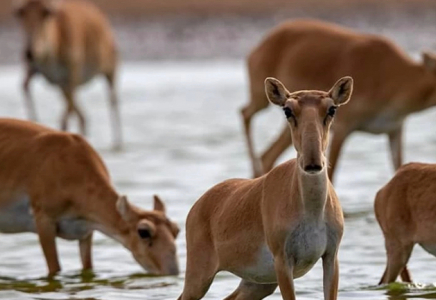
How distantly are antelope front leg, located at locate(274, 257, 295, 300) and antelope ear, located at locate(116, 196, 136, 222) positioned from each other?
11.2 ft

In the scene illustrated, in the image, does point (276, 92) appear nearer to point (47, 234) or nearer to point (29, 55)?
point (47, 234)

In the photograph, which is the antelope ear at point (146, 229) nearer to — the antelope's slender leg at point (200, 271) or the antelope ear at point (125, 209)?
the antelope ear at point (125, 209)

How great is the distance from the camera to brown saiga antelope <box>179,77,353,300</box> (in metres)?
7.50

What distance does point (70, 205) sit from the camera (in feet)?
37.1

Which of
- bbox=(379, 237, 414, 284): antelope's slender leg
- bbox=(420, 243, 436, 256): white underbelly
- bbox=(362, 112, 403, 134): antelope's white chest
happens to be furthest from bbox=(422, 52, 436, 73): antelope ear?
bbox=(420, 243, 436, 256): white underbelly

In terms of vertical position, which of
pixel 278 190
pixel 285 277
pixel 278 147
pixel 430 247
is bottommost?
pixel 278 147

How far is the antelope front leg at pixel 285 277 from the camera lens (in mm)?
7719

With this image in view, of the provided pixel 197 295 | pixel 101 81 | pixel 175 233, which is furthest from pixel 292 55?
pixel 101 81

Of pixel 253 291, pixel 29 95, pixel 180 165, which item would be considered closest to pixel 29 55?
pixel 29 95

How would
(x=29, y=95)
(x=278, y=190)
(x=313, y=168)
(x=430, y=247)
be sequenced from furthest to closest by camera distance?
(x=29, y=95), (x=430, y=247), (x=278, y=190), (x=313, y=168)

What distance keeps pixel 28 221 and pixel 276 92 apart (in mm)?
4106

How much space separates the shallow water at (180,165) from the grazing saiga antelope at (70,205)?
25 centimetres

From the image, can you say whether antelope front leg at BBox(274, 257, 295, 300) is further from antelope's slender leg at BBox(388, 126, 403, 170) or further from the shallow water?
antelope's slender leg at BBox(388, 126, 403, 170)

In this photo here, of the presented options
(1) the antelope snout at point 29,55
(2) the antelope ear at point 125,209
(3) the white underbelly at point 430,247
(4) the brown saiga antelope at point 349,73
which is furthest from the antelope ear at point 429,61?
(1) the antelope snout at point 29,55
